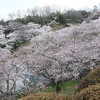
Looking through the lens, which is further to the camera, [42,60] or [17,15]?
[17,15]

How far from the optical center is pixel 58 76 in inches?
356

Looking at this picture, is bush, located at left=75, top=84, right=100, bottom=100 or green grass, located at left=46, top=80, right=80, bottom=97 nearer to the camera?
bush, located at left=75, top=84, right=100, bottom=100

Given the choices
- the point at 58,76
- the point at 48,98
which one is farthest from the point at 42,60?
the point at 48,98

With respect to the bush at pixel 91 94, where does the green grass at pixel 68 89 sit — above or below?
below

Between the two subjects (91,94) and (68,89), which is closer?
(91,94)

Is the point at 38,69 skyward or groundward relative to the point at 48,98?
groundward

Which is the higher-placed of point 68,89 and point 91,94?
point 91,94

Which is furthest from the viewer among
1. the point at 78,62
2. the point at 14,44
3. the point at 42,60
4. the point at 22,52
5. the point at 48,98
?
the point at 14,44

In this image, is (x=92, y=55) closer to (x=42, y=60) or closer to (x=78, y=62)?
(x=78, y=62)

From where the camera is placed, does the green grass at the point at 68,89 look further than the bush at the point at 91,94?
Yes

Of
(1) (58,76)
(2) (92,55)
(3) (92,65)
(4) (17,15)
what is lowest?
(1) (58,76)

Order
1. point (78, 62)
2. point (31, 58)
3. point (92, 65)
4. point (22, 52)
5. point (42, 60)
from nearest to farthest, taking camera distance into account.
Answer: point (92, 65) → point (78, 62) → point (42, 60) → point (31, 58) → point (22, 52)

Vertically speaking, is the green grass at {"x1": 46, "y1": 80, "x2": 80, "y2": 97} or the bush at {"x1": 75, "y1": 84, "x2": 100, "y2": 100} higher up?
the bush at {"x1": 75, "y1": 84, "x2": 100, "y2": 100}

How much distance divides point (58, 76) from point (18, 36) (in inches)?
837
